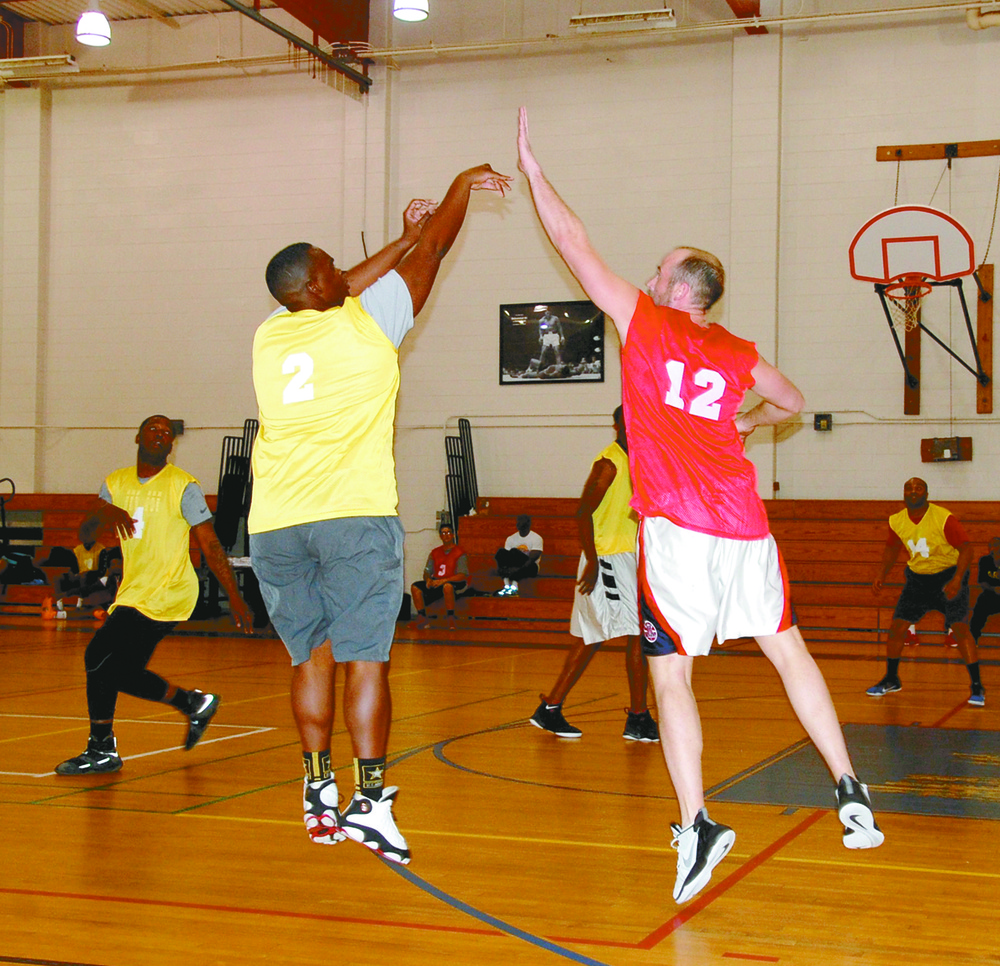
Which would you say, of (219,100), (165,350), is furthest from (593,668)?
(219,100)

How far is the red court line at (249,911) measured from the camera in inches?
126

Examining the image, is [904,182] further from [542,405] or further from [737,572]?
[737,572]

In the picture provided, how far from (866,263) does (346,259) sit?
734 centimetres

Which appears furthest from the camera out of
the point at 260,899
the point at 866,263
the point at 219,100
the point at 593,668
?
the point at 219,100

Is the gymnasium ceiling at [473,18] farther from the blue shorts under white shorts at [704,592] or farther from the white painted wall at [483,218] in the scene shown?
the blue shorts under white shorts at [704,592]

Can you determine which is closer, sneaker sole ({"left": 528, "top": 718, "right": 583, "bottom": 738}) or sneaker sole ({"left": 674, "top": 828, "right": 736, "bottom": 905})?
sneaker sole ({"left": 674, "top": 828, "right": 736, "bottom": 905})

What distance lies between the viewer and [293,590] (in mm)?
3814

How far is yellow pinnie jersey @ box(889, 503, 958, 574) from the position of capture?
8570mm

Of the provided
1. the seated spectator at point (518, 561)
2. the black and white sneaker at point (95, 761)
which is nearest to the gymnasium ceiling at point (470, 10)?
the seated spectator at point (518, 561)

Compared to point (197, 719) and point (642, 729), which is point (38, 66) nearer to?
point (197, 719)

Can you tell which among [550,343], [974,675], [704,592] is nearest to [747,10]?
[550,343]

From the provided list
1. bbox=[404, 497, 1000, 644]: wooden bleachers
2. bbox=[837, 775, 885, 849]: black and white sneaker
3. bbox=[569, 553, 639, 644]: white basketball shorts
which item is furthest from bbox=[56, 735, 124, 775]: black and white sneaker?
bbox=[404, 497, 1000, 644]: wooden bleachers

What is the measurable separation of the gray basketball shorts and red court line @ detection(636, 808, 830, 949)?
1126 millimetres

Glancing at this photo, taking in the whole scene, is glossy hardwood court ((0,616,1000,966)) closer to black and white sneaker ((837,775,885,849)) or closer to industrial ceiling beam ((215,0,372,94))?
black and white sneaker ((837,775,885,849))
